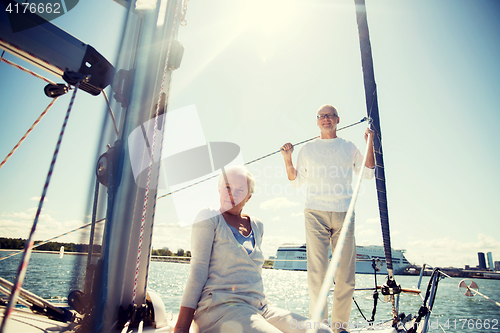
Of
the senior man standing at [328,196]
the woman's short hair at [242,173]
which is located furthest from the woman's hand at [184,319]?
the senior man standing at [328,196]

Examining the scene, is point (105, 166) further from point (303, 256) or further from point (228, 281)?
point (303, 256)

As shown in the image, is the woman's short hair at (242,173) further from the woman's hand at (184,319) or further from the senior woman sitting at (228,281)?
the woman's hand at (184,319)

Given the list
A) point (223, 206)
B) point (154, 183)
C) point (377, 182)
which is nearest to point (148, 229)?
point (154, 183)

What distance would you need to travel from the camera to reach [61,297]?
1.03 metres

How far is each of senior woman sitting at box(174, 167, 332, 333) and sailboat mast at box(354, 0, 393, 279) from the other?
6.88 ft

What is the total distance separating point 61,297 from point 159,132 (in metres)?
0.80

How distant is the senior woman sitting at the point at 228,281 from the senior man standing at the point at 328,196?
2.29 ft

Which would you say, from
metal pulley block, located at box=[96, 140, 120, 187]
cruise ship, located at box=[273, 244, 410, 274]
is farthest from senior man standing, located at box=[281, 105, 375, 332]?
cruise ship, located at box=[273, 244, 410, 274]

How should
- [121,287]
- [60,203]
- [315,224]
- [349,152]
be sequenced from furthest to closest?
[349,152]
[315,224]
[60,203]
[121,287]

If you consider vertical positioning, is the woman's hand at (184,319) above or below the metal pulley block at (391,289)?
above

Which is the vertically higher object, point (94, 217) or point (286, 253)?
point (94, 217)

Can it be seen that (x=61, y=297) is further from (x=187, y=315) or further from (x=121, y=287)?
(x=187, y=315)

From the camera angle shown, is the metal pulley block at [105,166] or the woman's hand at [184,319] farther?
the metal pulley block at [105,166]

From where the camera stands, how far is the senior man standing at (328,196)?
5.42 ft
